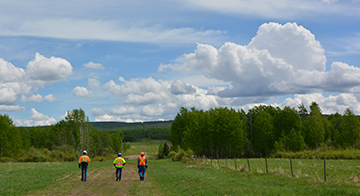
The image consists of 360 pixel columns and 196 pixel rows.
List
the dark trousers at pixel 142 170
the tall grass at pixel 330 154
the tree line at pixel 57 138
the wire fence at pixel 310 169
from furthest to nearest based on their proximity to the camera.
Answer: the tree line at pixel 57 138
the tall grass at pixel 330 154
the dark trousers at pixel 142 170
the wire fence at pixel 310 169

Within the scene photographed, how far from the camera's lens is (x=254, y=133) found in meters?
84.9

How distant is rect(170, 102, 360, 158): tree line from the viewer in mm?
73188

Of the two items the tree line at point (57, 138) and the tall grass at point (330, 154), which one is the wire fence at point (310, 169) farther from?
Answer: the tree line at point (57, 138)

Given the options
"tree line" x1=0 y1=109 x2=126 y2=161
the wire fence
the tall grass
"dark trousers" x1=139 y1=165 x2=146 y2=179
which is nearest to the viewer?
the wire fence

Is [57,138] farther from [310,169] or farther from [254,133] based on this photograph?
[310,169]

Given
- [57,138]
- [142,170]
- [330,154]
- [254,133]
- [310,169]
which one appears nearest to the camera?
[142,170]

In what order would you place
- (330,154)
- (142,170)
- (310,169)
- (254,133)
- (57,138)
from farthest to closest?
(57,138) < (254,133) < (330,154) < (310,169) < (142,170)

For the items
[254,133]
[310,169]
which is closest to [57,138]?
[254,133]

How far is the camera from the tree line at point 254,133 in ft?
240

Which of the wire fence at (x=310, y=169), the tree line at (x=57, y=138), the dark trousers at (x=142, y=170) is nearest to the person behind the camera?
the wire fence at (x=310, y=169)

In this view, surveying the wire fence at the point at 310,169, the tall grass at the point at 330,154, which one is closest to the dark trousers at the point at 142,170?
the wire fence at the point at 310,169

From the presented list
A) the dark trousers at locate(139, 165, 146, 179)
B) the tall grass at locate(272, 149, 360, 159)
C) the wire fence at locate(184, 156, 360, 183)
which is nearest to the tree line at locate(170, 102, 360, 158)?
the tall grass at locate(272, 149, 360, 159)

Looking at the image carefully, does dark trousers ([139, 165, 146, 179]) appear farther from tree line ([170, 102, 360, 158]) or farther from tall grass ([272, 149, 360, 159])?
tree line ([170, 102, 360, 158])

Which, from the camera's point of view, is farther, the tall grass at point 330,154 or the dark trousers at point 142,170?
the tall grass at point 330,154
